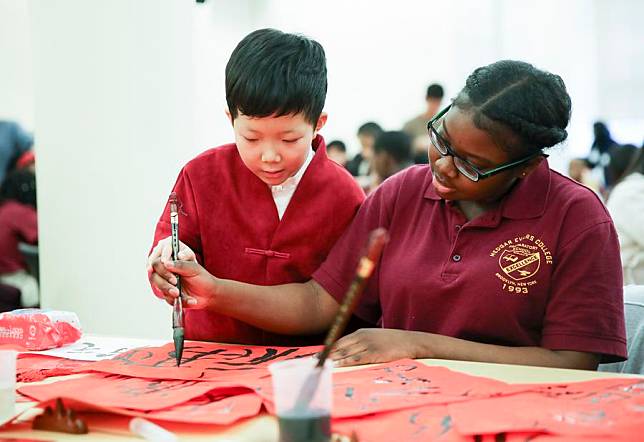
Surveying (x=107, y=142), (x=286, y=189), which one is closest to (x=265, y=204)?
(x=286, y=189)

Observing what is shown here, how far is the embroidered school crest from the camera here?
1.43m

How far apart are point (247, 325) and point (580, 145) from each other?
6485mm

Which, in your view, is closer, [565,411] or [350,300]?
[350,300]

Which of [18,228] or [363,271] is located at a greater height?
[363,271]

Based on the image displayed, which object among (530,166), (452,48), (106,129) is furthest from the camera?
(452,48)

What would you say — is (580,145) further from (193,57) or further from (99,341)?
(99,341)

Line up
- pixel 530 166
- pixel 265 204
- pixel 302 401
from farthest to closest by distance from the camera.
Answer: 1. pixel 265 204
2. pixel 530 166
3. pixel 302 401

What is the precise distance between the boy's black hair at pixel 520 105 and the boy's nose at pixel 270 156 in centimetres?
35

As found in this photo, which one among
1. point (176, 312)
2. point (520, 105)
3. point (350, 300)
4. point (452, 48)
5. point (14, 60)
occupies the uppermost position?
point (452, 48)

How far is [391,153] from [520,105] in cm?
287

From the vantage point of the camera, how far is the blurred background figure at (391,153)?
4273 mm

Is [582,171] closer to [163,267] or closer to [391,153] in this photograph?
[391,153]

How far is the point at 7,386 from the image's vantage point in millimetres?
1096

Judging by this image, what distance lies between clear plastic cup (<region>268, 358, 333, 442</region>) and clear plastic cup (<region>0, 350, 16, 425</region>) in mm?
423
